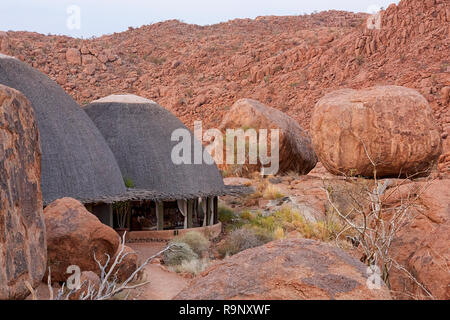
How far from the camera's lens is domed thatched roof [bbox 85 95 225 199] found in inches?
572

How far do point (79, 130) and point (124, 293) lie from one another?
4.96 metres

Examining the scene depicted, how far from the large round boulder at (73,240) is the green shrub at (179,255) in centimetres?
276

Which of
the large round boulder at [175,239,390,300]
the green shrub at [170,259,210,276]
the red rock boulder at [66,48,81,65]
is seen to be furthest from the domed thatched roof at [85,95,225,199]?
the red rock boulder at [66,48,81,65]

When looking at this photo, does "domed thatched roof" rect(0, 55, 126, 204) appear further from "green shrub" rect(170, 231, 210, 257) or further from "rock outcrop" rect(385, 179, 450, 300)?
"rock outcrop" rect(385, 179, 450, 300)

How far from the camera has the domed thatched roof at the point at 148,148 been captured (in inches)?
572

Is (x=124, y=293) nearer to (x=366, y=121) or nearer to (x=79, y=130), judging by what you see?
(x=79, y=130)

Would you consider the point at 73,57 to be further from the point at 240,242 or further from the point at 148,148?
the point at 240,242

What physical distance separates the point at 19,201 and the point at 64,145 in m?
6.13

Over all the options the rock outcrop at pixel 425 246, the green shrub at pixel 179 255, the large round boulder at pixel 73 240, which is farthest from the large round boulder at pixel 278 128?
the rock outcrop at pixel 425 246

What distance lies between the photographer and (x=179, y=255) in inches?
480

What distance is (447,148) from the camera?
25891mm

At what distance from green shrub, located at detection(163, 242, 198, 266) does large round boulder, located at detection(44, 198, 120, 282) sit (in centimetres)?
276

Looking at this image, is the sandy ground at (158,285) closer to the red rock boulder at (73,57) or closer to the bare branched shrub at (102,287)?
the bare branched shrub at (102,287)
